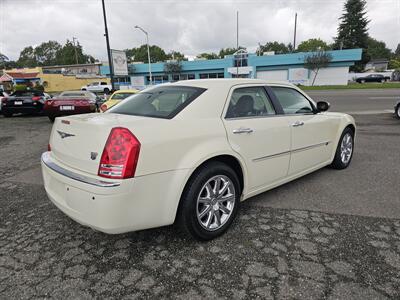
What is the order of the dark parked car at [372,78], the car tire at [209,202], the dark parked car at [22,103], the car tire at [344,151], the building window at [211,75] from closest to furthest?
1. the car tire at [209,202]
2. the car tire at [344,151]
3. the dark parked car at [22,103]
4. the dark parked car at [372,78]
5. the building window at [211,75]

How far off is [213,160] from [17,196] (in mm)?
3039

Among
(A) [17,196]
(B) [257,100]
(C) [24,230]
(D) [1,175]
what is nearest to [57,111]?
(D) [1,175]

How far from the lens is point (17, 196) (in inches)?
152

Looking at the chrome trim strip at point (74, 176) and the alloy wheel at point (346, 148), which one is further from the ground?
the chrome trim strip at point (74, 176)

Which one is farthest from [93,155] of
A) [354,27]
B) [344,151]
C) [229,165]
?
[354,27]

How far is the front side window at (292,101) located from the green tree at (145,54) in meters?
108

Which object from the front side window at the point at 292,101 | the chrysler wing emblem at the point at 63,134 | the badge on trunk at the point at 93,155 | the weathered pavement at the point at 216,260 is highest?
the front side window at the point at 292,101

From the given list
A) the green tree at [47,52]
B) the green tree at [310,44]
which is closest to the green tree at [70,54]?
the green tree at [47,52]

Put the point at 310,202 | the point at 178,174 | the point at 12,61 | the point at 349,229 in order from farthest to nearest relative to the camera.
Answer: the point at 12,61, the point at 310,202, the point at 349,229, the point at 178,174

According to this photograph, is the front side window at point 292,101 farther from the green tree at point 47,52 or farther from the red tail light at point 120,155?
the green tree at point 47,52

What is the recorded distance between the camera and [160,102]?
2973mm

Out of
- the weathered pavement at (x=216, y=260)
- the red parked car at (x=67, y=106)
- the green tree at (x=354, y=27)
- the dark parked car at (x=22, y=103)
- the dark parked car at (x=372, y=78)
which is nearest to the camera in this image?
the weathered pavement at (x=216, y=260)

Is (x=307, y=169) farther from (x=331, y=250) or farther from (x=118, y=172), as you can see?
(x=118, y=172)

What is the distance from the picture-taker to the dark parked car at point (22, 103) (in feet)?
41.6
